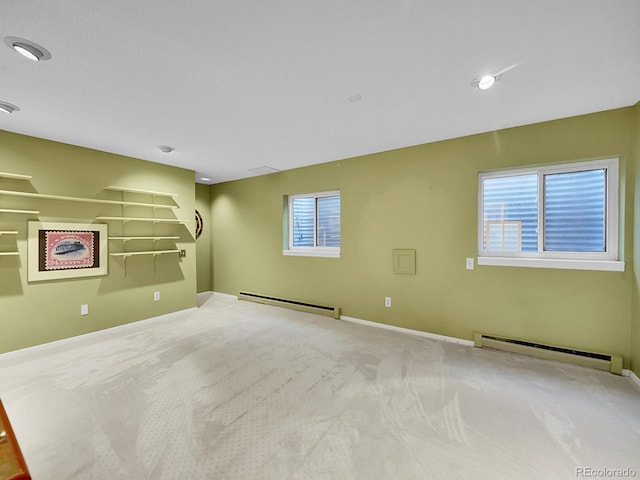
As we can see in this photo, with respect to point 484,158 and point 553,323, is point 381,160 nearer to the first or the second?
point 484,158

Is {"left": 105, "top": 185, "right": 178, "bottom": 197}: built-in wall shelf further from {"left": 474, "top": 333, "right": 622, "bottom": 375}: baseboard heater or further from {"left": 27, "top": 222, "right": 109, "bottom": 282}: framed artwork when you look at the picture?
{"left": 474, "top": 333, "right": 622, "bottom": 375}: baseboard heater

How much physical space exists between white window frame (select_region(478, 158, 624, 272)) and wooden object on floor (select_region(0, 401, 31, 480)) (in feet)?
11.1

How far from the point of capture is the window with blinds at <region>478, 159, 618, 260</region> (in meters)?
2.52

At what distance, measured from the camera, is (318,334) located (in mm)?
3357

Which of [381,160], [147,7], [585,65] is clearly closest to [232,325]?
[381,160]

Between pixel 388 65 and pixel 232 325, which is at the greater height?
pixel 388 65

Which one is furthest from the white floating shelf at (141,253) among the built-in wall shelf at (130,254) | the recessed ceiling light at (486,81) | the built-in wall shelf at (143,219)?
the recessed ceiling light at (486,81)

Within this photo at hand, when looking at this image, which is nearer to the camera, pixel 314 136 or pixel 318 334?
pixel 314 136

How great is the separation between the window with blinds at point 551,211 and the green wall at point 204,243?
4.83 meters

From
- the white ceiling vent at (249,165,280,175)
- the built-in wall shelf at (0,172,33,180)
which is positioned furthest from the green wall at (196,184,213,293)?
the built-in wall shelf at (0,172,33,180)

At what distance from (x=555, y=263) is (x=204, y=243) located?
216 inches

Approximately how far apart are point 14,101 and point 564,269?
5010mm

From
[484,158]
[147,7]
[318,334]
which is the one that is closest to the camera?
[147,7]

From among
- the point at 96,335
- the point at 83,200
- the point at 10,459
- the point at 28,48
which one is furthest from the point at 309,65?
the point at 96,335
